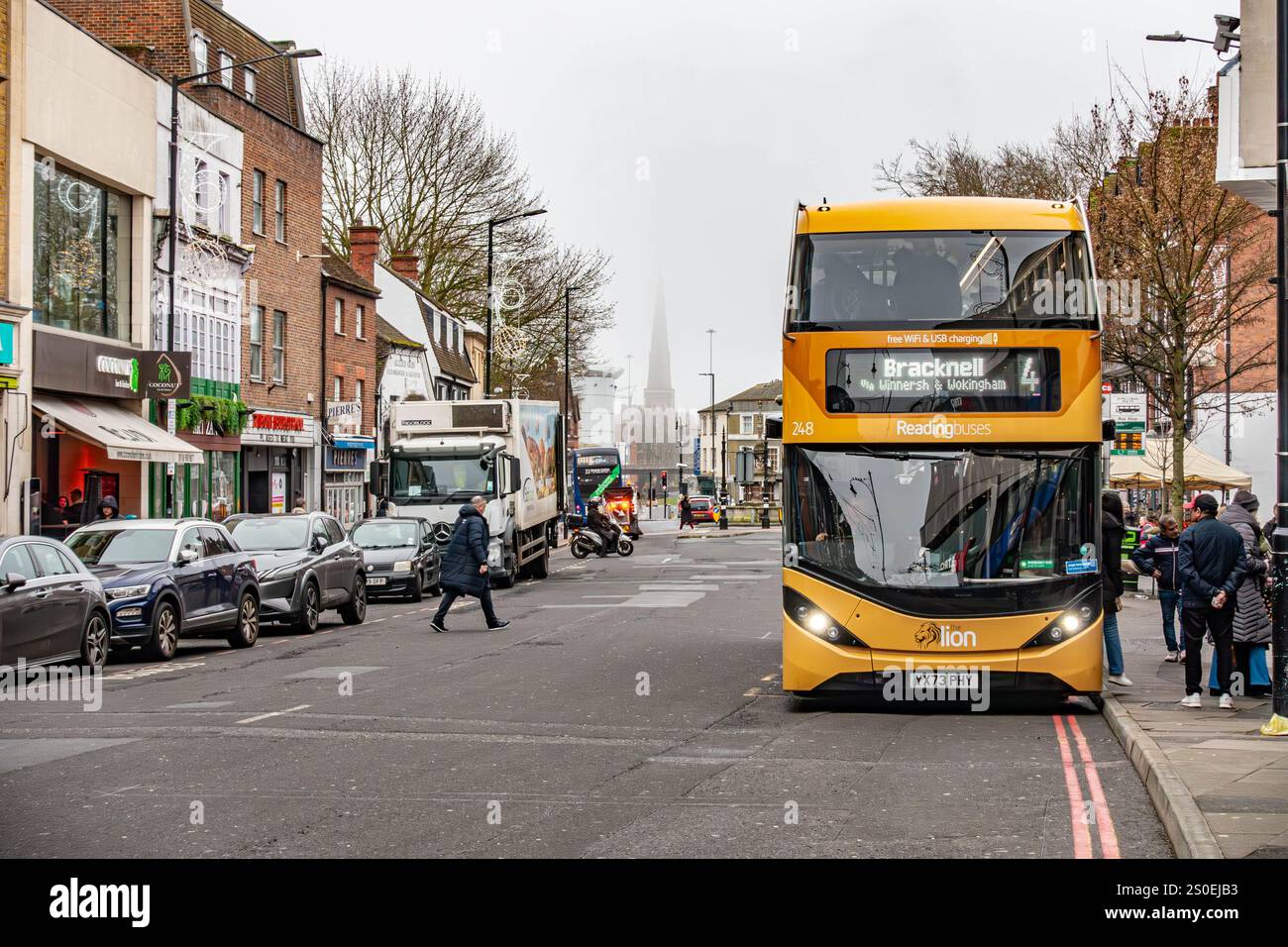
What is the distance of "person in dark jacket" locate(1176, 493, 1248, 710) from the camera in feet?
42.6

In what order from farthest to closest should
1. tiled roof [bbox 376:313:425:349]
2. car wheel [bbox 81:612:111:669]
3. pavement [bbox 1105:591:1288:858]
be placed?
tiled roof [bbox 376:313:425:349] < car wheel [bbox 81:612:111:669] < pavement [bbox 1105:591:1288:858]

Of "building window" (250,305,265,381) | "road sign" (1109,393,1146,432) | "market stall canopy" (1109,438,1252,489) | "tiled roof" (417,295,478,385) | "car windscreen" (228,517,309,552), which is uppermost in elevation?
"tiled roof" (417,295,478,385)

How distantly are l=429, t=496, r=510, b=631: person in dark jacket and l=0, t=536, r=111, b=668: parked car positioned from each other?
5652 mm

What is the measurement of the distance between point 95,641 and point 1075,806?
37.3 ft

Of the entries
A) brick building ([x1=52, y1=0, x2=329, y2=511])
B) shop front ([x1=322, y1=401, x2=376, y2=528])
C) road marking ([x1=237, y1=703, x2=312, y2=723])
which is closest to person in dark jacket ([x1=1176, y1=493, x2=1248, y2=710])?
road marking ([x1=237, y1=703, x2=312, y2=723])

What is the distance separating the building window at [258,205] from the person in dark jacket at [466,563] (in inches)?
772

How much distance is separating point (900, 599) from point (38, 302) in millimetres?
19613

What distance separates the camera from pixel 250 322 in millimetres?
38375

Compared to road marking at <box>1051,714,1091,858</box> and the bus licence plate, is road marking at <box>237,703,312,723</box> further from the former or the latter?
road marking at <box>1051,714,1091,858</box>

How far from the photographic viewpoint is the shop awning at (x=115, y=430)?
26703 mm

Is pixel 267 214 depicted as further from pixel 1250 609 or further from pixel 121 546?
pixel 1250 609

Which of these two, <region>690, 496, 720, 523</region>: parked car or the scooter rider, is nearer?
the scooter rider

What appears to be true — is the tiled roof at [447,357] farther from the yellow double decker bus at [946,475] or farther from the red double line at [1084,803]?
the red double line at [1084,803]
